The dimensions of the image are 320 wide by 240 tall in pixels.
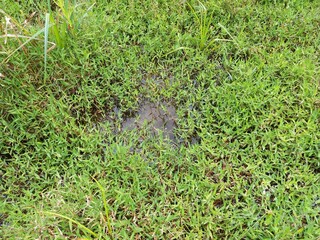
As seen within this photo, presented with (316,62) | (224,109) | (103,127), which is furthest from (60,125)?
(316,62)

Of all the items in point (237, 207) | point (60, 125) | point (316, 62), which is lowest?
point (237, 207)

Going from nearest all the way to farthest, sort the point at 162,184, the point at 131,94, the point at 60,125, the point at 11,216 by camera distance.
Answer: the point at 11,216 → the point at 162,184 → the point at 60,125 → the point at 131,94

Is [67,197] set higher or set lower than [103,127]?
lower

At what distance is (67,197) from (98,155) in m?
Result: 0.31

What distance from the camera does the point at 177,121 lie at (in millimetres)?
2102

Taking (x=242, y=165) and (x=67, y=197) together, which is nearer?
(x=67, y=197)

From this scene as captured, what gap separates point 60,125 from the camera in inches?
78.4

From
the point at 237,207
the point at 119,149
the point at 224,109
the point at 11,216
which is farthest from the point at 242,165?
the point at 11,216

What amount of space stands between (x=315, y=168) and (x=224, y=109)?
67cm

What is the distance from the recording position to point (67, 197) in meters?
1.75


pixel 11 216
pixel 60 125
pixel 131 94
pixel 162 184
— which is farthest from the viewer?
pixel 131 94

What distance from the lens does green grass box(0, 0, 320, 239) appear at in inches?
66.4

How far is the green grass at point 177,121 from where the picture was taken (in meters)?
1.69

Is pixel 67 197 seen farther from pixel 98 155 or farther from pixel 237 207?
pixel 237 207
